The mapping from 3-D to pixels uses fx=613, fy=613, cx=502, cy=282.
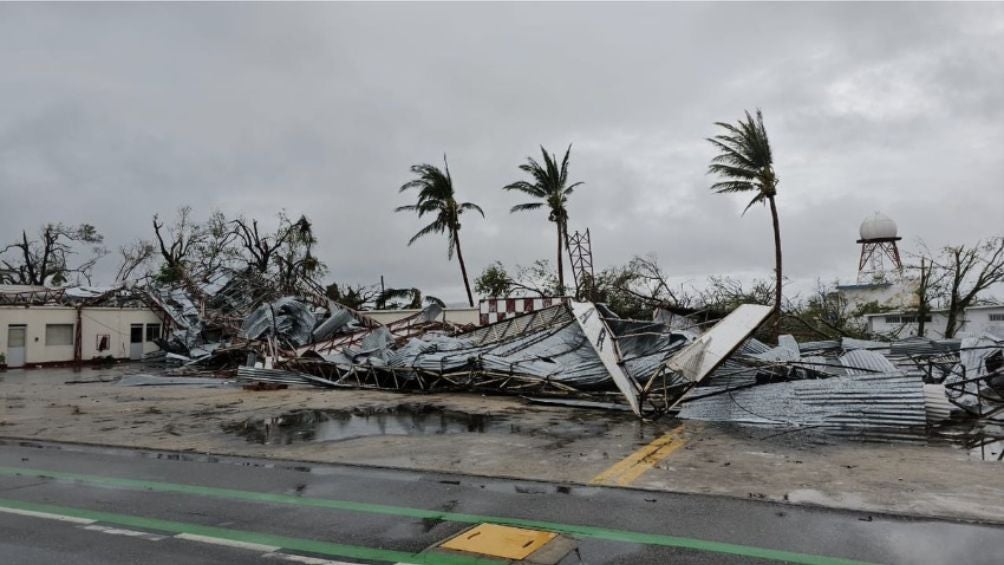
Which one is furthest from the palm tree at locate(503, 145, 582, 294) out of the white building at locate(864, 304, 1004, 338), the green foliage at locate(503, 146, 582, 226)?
the white building at locate(864, 304, 1004, 338)

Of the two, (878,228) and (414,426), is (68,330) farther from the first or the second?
(878,228)

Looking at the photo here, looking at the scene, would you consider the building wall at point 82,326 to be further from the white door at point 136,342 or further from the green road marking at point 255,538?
the green road marking at point 255,538

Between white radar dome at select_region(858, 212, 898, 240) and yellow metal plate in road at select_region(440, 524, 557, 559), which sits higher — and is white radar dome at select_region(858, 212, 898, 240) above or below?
above

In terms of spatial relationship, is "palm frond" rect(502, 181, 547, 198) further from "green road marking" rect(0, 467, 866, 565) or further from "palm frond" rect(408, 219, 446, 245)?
"green road marking" rect(0, 467, 866, 565)

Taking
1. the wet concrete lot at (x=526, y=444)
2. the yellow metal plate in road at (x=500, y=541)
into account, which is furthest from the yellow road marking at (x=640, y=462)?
the yellow metal plate in road at (x=500, y=541)

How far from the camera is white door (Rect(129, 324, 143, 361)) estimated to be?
2869 cm

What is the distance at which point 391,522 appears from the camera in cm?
441

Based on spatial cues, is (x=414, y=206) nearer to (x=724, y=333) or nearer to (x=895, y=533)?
(x=724, y=333)

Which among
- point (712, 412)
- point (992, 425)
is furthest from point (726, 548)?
point (992, 425)

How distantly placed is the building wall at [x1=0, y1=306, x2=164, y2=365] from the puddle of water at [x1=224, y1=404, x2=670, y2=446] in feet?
69.3

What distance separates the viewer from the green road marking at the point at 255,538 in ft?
12.1

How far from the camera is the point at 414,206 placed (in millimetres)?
28328

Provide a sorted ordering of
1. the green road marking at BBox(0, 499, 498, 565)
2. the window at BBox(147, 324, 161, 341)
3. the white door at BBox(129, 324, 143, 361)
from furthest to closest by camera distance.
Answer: the window at BBox(147, 324, 161, 341) → the white door at BBox(129, 324, 143, 361) → the green road marking at BBox(0, 499, 498, 565)

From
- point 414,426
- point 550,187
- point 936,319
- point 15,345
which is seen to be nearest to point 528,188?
point 550,187
